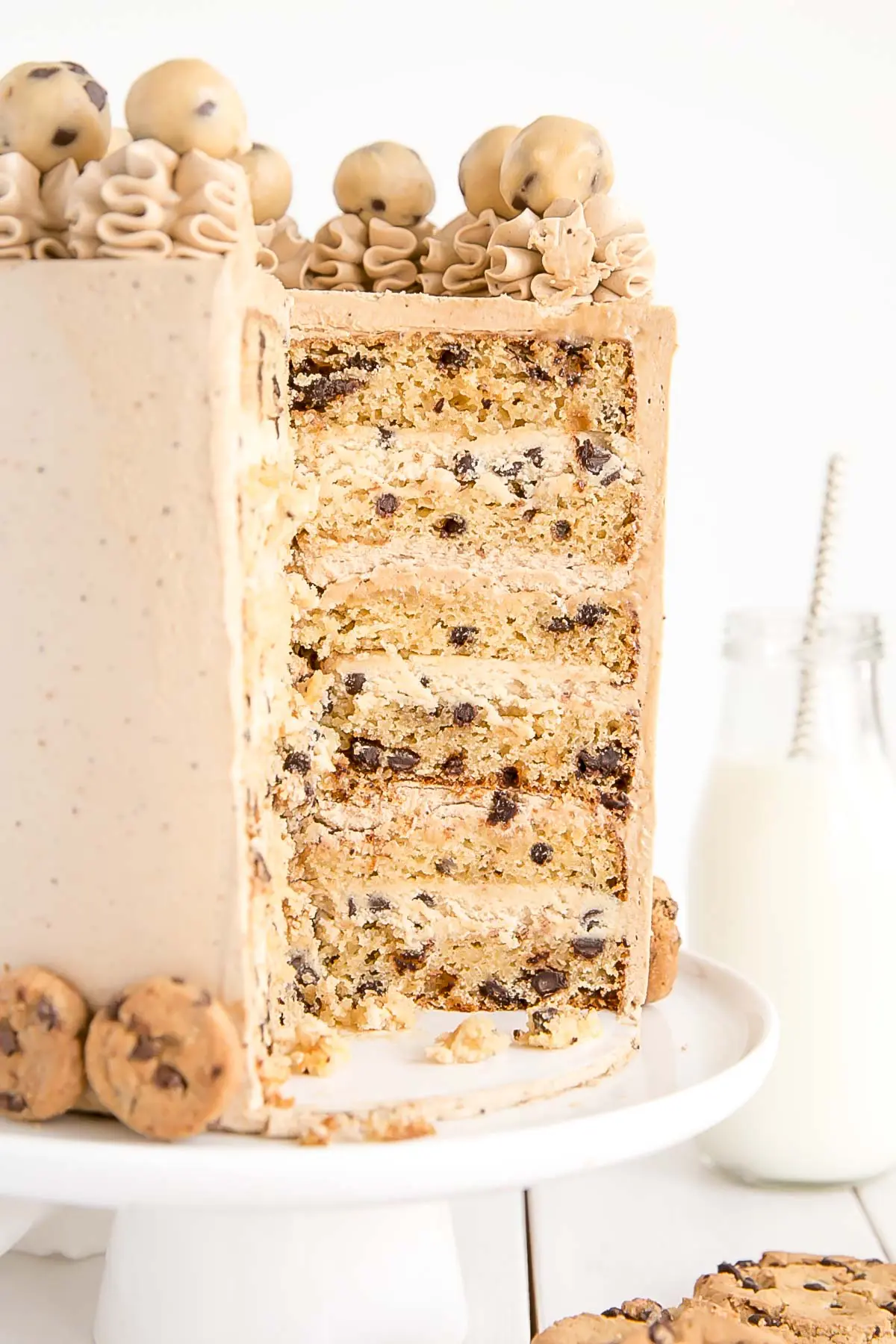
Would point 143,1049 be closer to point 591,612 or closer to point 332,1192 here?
point 332,1192

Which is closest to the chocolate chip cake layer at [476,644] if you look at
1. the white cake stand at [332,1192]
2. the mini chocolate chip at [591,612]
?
the mini chocolate chip at [591,612]

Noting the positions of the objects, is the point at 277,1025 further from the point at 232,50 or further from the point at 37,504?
the point at 232,50

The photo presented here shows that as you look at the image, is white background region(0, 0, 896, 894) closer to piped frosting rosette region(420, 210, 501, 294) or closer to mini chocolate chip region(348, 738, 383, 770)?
piped frosting rosette region(420, 210, 501, 294)

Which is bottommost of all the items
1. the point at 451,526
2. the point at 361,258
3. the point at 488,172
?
the point at 451,526

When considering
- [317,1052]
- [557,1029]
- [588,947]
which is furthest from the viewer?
[588,947]

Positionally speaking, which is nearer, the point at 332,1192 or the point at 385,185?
the point at 332,1192

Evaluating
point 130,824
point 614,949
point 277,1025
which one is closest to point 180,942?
point 130,824

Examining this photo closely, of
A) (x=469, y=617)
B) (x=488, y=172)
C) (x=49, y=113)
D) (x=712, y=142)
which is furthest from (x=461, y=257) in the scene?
(x=712, y=142)

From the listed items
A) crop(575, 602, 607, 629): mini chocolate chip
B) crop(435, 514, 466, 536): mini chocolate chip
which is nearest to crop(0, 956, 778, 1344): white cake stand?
crop(575, 602, 607, 629): mini chocolate chip

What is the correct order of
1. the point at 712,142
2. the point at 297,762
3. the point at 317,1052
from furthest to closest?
1. the point at 712,142
2. the point at 297,762
3. the point at 317,1052
